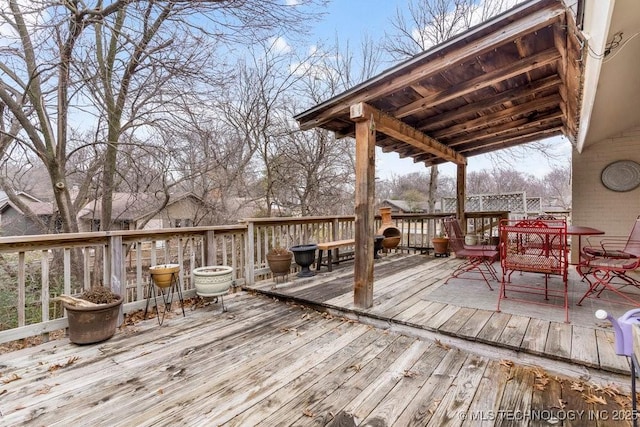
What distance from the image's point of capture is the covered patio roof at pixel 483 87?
89.7 inches

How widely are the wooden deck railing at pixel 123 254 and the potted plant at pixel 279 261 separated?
244 millimetres

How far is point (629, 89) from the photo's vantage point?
3137 millimetres

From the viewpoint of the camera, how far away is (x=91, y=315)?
2553 millimetres

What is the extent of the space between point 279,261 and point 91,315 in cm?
227

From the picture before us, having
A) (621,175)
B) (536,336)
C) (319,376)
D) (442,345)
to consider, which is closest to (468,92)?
(536,336)

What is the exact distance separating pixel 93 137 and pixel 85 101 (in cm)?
159

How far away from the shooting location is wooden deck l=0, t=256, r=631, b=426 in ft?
5.53

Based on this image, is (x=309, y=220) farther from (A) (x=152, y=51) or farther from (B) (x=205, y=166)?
(B) (x=205, y=166)

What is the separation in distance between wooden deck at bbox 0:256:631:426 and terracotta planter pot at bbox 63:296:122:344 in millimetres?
93

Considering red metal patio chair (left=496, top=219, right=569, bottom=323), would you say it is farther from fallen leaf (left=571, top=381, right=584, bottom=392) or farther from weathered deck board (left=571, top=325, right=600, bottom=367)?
fallen leaf (left=571, top=381, right=584, bottom=392)

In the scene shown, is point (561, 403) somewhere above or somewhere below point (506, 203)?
below

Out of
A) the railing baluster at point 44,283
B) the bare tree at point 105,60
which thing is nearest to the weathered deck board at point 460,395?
the railing baluster at point 44,283

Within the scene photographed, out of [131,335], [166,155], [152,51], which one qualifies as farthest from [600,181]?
[166,155]

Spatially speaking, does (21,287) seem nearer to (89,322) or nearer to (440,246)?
(89,322)
